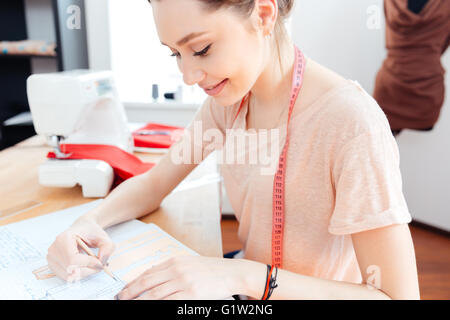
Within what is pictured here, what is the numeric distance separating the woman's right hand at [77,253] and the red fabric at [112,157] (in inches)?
14.8

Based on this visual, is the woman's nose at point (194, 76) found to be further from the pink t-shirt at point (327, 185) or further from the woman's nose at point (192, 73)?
the pink t-shirt at point (327, 185)

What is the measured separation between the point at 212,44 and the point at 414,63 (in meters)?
1.87

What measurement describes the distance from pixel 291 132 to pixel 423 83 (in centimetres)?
175

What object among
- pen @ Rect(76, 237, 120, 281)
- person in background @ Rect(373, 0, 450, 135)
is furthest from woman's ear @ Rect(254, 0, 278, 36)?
person in background @ Rect(373, 0, 450, 135)

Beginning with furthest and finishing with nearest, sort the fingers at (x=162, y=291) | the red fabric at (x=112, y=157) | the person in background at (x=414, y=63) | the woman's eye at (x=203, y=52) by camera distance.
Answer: the person in background at (x=414, y=63) < the red fabric at (x=112, y=157) < the woman's eye at (x=203, y=52) < the fingers at (x=162, y=291)

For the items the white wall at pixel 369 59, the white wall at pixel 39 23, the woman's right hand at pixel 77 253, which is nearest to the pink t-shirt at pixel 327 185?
the woman's right hand at pixel 77 253

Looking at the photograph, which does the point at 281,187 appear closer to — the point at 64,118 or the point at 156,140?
the point at 64,118

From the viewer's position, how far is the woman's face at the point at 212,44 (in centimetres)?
65

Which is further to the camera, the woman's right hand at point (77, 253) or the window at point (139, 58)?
the window at point (139, 58)

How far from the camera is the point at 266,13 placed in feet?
2.36

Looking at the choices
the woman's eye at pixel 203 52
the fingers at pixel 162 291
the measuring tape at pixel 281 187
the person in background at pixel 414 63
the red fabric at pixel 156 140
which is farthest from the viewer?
the person in background at pixel 414 63

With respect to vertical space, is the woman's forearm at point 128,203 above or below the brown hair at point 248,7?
below

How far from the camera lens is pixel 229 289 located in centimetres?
61
